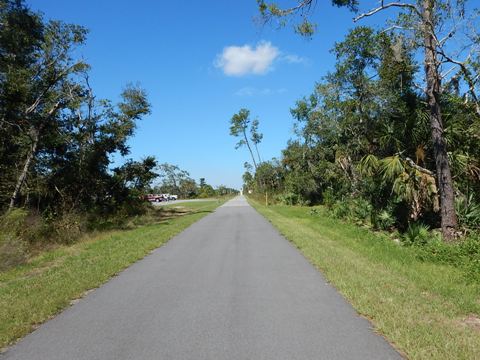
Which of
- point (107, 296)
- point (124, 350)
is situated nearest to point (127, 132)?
point (107, 296)

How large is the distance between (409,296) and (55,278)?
6616 millimetres

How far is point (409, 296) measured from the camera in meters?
6.77

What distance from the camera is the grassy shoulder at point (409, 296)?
480cm

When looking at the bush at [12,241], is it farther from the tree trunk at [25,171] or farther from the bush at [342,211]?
the bush at [342,211]

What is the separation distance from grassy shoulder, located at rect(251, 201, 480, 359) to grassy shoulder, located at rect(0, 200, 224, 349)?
175 inches

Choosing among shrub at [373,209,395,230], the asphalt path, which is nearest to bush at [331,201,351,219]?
shrub at [373,209,395,230]

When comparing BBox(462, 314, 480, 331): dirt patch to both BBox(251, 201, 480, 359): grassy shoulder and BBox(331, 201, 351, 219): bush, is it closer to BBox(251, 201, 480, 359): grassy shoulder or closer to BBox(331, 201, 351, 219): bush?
BBox(251, 201, 480, 359): grassy shoulder

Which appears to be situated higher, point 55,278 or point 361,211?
point 361,211

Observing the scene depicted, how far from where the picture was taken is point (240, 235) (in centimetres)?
1670

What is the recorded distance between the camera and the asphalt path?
15.4ft

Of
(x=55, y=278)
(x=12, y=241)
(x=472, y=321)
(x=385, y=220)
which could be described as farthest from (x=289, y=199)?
(x=472, y=321)

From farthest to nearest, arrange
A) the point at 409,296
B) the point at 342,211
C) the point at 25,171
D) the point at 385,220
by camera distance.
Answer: the point at 342,211
the point at 385,220
the point at 25,171
the point at 409,296

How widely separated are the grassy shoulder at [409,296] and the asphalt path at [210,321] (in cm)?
29

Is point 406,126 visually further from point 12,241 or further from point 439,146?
point 12,241
